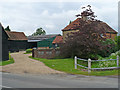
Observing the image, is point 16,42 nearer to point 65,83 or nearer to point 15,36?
point 15,36

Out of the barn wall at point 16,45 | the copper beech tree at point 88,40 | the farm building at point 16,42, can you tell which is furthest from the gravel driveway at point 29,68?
the farm building at point 16,42

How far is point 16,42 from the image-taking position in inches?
1793

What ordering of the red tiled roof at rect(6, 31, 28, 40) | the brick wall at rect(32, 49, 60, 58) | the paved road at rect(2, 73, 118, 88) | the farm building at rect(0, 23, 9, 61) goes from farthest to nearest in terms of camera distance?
the red tiled roof at rect(6, 31, 28, 40) < the brick wall at rect(32, 49, 60, 58) < the farm building at rect(0, 23, 9, 61) < the paved road at rect(2, 73, 118, 88)

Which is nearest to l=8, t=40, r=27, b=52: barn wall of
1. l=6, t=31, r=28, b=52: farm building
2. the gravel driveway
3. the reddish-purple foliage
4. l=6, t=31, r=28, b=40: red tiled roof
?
l=6, t=31, r=28, b=52: farm building

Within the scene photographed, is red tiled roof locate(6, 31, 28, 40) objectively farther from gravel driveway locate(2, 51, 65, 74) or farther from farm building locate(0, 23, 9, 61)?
gravel driveway locate(2, 51, 65, 74)

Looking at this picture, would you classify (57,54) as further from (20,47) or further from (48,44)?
(20,47)

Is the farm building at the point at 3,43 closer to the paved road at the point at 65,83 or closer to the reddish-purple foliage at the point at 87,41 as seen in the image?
the reddish-purple foliage at the point at 87,41

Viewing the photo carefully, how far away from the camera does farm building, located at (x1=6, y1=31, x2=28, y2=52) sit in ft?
144

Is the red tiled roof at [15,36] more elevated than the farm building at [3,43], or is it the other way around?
the red tiled roof at [15,36]

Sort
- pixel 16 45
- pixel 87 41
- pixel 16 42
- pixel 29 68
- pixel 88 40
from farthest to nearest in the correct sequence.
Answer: pixel 16 42
pixel 16 45
pixel 88 40
pixel 87 41
pixel 29 68

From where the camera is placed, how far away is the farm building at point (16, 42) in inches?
1724

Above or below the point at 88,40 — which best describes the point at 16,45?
below

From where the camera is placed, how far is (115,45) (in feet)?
78.8

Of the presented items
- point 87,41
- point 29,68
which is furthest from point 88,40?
point 29,68
